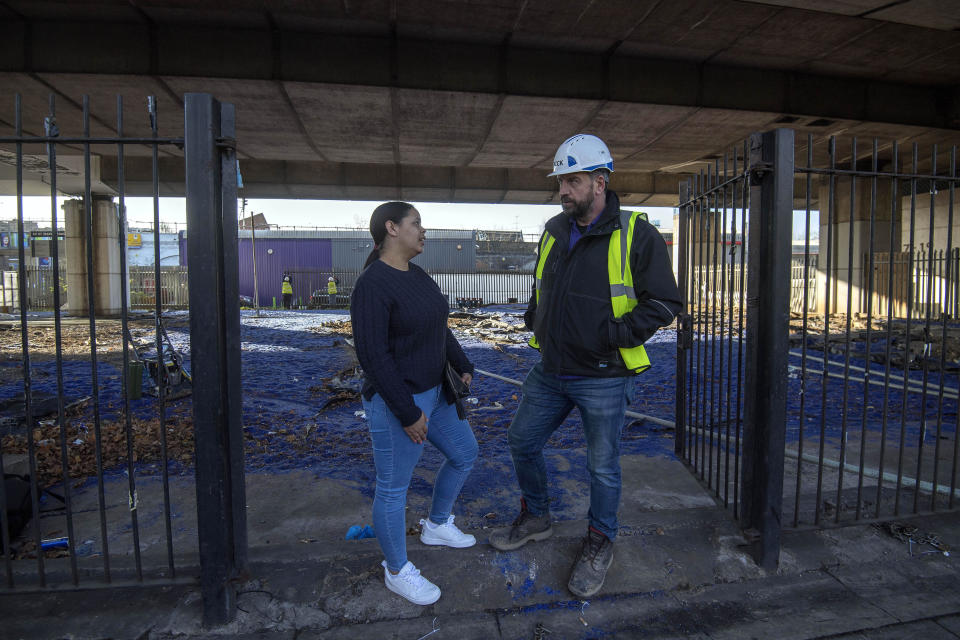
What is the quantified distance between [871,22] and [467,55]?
20.1ft

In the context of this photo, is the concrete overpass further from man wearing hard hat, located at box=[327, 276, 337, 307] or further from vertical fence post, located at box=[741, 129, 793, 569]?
man wearing hard hat, located at box=[327, 276, 337, 307]

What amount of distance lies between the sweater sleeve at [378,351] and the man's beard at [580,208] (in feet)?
3.77

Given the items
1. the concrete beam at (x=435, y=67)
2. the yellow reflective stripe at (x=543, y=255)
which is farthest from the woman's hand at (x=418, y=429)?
the concrete beam at (x=435, y=67)

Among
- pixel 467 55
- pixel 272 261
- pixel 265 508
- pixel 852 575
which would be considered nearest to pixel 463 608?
pixel 265 508

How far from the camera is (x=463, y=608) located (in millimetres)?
2977

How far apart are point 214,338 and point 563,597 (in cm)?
226

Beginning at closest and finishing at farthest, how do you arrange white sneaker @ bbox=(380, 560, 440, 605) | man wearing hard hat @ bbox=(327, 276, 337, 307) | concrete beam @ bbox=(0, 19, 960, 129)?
white sneaker @ bbox=(380, 560, 440, 605) < concrete beam @ bbox=(0, 19, 960, 129) < man wearing hard hat @ bbox=(327, 276, 337, 307)

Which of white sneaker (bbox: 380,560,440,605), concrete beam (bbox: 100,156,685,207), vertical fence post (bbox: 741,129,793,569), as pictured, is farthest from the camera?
concrete beam (bbox: 100,156,685,207)

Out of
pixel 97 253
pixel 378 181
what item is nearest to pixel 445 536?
pixel 378 181

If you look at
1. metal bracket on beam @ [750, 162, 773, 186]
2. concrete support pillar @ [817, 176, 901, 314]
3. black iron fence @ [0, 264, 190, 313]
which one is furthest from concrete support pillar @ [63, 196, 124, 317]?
concrete support pillar @ [817, 176, 901, 314]

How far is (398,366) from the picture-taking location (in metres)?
2.91

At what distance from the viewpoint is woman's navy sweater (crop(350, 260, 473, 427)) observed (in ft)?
8.95

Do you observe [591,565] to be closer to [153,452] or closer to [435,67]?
[153,452]

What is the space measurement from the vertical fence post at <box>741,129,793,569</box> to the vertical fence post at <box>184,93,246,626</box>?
2.83 meters
